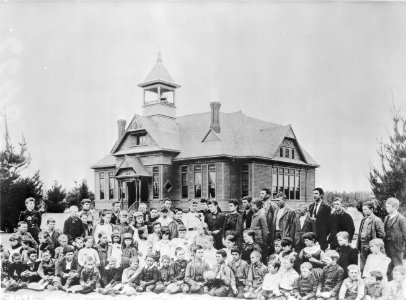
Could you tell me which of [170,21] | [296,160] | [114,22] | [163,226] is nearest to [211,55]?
[170,21]

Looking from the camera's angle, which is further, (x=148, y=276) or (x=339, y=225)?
(x=148, y=276)

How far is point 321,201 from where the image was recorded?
6.32 meters

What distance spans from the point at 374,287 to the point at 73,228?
5.13m

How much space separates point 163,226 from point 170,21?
3612mm

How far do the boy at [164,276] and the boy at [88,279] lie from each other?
42.1 inches

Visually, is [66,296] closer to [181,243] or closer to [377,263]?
[181,243]

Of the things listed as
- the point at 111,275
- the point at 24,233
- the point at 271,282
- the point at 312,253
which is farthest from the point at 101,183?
the point at 312,253

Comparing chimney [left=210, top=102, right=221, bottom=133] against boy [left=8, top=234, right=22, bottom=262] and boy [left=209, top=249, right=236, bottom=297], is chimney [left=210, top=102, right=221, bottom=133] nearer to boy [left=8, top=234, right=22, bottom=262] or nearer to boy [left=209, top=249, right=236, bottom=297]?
boy [left=209, top=249, right=236, bottom=297]

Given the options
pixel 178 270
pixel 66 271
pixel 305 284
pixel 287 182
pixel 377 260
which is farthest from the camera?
pixel 287 182

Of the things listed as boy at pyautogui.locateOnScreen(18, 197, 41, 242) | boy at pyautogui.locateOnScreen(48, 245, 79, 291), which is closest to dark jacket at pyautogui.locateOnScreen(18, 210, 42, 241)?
boy at pyautogui.locateOnScreen(18, 197, 41, 242)

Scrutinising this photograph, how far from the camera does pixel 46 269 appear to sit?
694 cm

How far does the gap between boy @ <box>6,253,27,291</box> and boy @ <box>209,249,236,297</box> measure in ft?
11.2

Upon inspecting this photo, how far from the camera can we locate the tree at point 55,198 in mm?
7605

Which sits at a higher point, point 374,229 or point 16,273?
point 374,229
